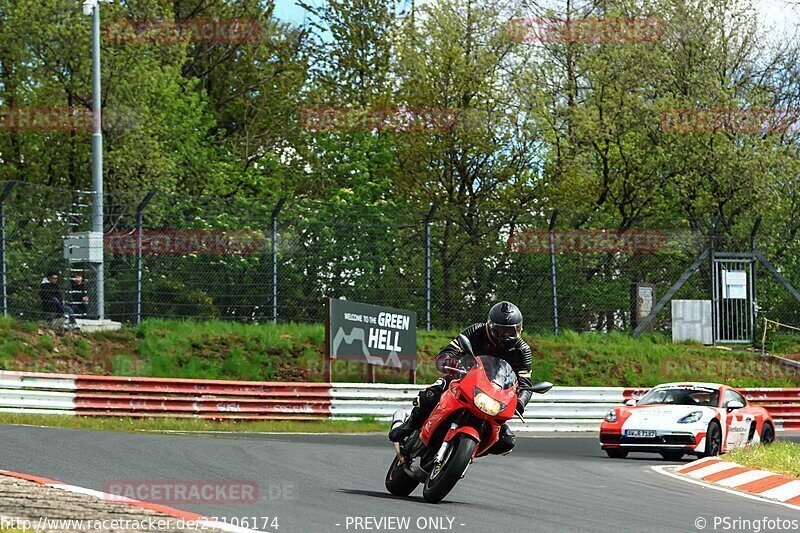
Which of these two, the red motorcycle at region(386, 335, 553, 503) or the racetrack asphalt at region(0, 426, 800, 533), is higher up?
the red motorcycle at region(386, 335, 553, 503)

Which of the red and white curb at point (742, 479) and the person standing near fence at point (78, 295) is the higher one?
the person standing near fence at point (78, 295)

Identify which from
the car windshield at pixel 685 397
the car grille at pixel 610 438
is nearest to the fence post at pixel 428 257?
the car windshield at pixel 685 397

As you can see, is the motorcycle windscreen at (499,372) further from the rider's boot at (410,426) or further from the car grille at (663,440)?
the car grille at (663,440)

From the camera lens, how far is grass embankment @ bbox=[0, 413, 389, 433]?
1903cm

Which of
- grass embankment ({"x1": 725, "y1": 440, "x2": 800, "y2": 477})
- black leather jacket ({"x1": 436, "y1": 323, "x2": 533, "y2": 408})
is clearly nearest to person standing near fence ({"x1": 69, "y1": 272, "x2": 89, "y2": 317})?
grass embankment ({"x1": 725, "y1": 440, "x2": 800, "y2": 477})

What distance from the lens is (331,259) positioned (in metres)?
26.2

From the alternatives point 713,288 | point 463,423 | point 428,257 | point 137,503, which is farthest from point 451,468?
point 713,288

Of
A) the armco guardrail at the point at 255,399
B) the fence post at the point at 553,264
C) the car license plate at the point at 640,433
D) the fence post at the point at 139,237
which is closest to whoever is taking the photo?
the car license plate at the point at 640,433

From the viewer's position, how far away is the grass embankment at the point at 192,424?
19028 millimetres

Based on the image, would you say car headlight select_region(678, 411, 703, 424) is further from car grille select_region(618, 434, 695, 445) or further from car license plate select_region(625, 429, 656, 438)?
car license plate select_region(625, 429, 656, 438)

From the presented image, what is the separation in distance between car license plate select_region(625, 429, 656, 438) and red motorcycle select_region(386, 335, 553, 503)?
7.92 metres

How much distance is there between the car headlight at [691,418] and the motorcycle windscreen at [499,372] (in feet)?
26.1

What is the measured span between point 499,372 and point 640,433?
8.16 metres

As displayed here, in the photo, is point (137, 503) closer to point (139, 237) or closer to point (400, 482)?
point (400, 482)
